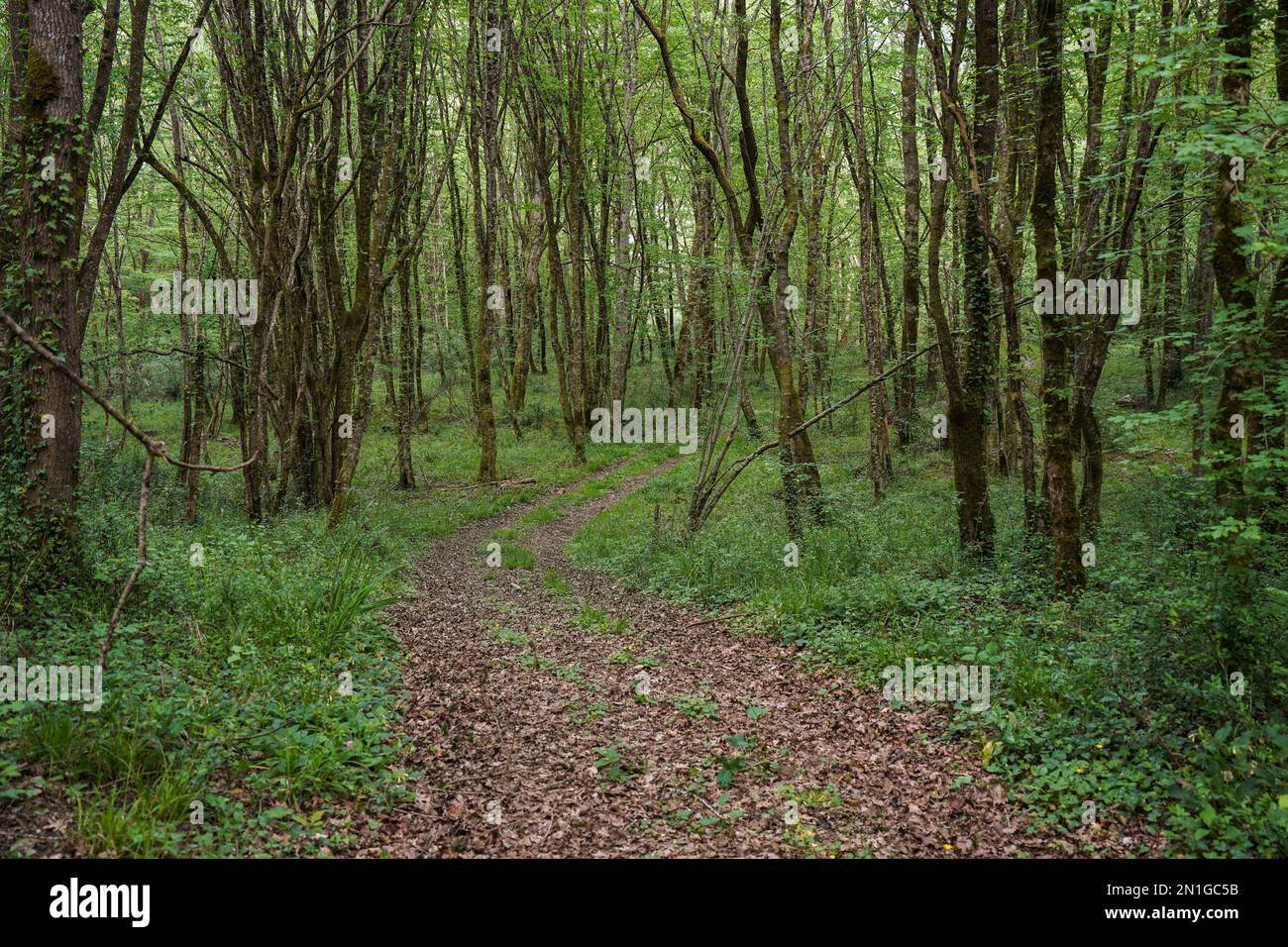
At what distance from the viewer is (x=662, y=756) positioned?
5.59 metres

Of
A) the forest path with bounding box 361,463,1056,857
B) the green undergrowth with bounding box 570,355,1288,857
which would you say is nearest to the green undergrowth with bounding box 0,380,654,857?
the forest path with bounding box 361,463,1056,857

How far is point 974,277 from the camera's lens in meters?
9.42

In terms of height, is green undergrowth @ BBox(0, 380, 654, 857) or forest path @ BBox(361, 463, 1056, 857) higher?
green undergrowth @ BBox(0, 380, 654, 857)

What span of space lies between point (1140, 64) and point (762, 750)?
568 centimetres

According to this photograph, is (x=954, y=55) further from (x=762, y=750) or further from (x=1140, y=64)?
(x=762, y=750)

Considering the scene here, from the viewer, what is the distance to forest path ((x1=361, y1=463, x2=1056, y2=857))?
449 centimetres

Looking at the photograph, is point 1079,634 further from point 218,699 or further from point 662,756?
point 218,699

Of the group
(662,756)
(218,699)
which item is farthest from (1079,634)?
(218,699)

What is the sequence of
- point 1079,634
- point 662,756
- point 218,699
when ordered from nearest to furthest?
point 218,699 → point 662,756 → point 1079,634

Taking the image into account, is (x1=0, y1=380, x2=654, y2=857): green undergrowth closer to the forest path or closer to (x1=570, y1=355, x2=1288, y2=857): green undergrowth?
the forest path

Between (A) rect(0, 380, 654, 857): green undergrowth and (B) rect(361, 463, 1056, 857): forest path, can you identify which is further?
(B) rect(361, 463, 1056, 857): forest path

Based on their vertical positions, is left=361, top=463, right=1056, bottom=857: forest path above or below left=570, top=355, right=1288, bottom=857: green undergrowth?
below

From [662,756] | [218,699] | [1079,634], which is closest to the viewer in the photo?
[218,699]
